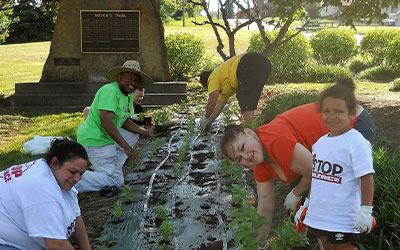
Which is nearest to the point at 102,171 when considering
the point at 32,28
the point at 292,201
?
the point at 292,201

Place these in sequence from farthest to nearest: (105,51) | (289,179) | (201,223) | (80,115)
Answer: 1. (105,51)
2. (80,115)
3. (201,223)
4. (289,179)

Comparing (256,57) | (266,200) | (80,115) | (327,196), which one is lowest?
(80,115)

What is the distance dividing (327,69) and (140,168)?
34.1ft

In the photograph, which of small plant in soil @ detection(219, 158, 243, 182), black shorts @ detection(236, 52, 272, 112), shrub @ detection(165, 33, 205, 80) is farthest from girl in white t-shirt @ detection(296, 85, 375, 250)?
shrub @ detection(165, 33, 205, 80)

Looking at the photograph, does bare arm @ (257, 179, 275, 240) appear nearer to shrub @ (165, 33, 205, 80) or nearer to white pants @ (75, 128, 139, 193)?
white pants @ (75, 128, 139, 193)

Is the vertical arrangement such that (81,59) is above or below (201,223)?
above

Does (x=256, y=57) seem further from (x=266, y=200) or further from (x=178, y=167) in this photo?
(x=266, y=200)

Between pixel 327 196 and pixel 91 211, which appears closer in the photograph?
pixel 327 196

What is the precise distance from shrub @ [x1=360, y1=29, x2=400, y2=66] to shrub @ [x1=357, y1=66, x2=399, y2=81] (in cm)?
190

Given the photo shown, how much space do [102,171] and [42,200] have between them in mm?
2323

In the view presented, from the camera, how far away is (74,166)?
2508mm

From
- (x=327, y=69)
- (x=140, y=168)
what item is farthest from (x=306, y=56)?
(x=140, y=168)

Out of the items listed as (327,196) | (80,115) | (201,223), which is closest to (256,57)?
(201,223)

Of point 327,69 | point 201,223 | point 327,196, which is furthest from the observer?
point 327,69
